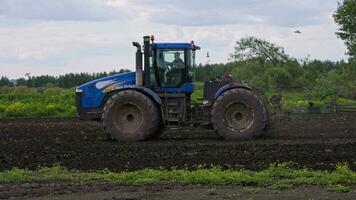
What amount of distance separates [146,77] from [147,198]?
10.2m

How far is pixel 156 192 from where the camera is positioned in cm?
1056

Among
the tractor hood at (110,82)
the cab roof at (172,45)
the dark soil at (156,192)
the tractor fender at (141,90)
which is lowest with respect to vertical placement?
the dark soil at (156,192)

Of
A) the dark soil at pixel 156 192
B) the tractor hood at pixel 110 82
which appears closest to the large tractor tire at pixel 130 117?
the tractor hood at pixel 110 82

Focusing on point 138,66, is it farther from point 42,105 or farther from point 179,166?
point 42,105

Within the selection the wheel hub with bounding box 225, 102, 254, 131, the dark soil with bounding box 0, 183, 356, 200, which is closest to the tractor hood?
the wheel hub with bounding box 225, 102, 254, 131

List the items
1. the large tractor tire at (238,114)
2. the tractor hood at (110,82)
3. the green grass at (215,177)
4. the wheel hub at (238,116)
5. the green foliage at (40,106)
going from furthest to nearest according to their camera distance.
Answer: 1. the green foliage at (40,106)
2. the tractor hood at (110,82)
3. the wheel hub at (238,116)
4. the large tractor tire at (238,114)
5. the green grass at (215,177)

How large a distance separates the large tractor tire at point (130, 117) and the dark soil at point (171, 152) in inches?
17.8

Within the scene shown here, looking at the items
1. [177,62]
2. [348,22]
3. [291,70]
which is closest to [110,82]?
[177,62]

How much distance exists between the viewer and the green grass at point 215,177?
1115cm

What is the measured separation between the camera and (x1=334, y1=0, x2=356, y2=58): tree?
2398 inches

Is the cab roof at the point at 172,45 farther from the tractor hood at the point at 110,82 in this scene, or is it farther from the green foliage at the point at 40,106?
the green foliage at the point at 40,106

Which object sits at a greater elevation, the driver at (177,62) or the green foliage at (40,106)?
the driver at (177,62)

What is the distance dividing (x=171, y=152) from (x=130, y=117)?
4296 mm

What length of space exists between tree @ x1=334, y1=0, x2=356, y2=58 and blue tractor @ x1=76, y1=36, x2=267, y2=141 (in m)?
43.3
